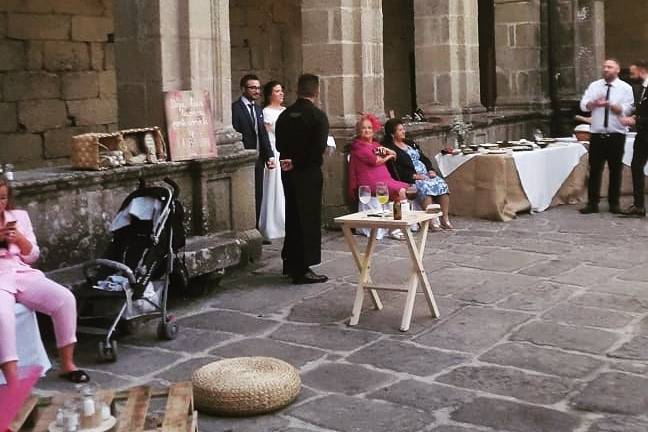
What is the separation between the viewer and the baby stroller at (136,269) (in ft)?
17.6

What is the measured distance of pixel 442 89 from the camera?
11727 millimetres

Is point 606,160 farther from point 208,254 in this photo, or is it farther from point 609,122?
point 208,254

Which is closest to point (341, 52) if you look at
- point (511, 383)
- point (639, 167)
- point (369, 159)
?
point (369, 159)

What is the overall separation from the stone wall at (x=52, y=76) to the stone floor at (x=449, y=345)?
413 centimetres

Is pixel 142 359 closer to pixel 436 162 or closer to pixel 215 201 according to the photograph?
pixel 215 201

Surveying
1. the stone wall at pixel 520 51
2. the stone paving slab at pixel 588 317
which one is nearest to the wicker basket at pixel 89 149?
the stone paving slab at pixel 588 317

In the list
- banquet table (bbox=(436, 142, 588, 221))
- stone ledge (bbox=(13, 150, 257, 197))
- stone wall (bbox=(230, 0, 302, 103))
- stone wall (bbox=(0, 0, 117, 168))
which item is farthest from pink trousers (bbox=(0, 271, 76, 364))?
stone wall (bbox=(230, 0, 302, 103))

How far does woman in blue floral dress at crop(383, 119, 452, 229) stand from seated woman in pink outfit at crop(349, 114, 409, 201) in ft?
0.78

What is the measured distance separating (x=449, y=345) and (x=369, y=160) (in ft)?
12.6

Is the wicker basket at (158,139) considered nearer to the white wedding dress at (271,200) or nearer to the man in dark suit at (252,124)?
the man in dark suit at (252,124)

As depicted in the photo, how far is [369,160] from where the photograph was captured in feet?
29.6

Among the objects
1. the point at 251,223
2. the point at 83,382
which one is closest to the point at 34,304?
the point at 83,382

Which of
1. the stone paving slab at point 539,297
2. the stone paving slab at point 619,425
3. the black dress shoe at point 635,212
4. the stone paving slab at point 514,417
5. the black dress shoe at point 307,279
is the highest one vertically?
the black dress shoe at point 635,212

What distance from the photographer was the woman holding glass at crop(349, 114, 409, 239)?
903cm
